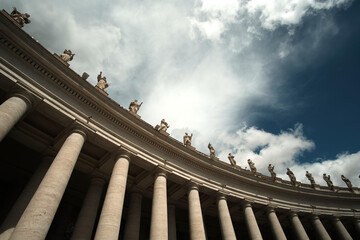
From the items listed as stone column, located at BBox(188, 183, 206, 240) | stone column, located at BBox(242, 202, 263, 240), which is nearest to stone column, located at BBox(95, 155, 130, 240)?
stone column, located at BBox(188, 183, 206, 240)

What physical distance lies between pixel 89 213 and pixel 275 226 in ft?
76.3

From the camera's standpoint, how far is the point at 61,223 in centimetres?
2355

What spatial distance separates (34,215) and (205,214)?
2487 cm

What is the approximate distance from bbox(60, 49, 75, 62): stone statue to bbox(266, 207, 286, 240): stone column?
31.9 m

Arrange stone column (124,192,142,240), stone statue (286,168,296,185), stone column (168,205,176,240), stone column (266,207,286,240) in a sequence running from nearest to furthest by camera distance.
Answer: stone column (124,192,142,240) → stone column (168,205,176,240) → stone column (266,207,286,240) → stone statue (286,168,296,185)

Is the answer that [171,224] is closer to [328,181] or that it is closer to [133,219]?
[133,219]

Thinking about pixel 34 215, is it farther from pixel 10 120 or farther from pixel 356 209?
pixel 356 209

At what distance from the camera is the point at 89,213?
20.4 meters

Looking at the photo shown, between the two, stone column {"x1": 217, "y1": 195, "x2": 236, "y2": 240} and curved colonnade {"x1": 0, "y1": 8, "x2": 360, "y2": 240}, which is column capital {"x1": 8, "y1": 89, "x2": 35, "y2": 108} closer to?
curved colonnade {"x1": 0, "y1": 8, "x2": 360, "y2": 240}

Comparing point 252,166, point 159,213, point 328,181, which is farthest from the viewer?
point 328,181

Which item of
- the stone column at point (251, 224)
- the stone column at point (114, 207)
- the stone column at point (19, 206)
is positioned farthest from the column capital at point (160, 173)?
the stone column at point (251, 224)

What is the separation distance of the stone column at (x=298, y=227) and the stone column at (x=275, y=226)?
3580mm

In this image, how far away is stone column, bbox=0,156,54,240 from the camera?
15518 mm

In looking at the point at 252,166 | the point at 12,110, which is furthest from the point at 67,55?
the point at 252,166
